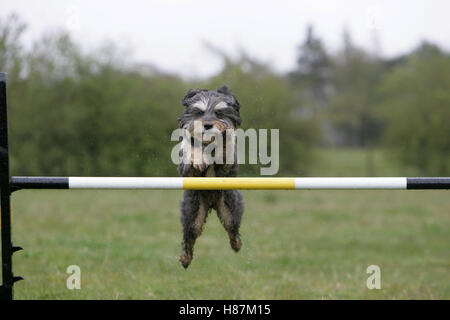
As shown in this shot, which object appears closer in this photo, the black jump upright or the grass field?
the black jump upright

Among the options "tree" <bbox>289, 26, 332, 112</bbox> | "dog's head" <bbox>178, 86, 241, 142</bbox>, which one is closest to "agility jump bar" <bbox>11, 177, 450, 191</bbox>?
"dog's head" <bbox>178, 86, 241, 142</bbox>

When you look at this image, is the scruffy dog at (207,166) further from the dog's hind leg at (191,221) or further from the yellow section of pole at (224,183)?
the yellow section of pole at (224,183)

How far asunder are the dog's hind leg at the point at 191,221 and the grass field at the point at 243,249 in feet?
1.11

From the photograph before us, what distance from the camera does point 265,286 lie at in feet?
15.9

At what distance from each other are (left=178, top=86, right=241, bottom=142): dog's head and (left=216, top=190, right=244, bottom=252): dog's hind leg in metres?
0.47

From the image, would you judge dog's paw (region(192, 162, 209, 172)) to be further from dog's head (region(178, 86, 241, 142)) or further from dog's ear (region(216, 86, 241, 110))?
dog's ear (region(216, 86, 241, 110))

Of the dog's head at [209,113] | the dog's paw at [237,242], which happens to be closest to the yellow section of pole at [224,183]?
the dog's head at [209,113]

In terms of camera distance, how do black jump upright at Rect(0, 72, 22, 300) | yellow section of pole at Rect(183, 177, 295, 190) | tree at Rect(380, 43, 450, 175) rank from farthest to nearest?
tree at Rect(380, 43, 450, 175) < black jump upright at Rect(0, 72, 22, 300) < yellow section of pole at Rect(183, 177, 295, 190)

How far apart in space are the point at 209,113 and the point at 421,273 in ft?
14.5

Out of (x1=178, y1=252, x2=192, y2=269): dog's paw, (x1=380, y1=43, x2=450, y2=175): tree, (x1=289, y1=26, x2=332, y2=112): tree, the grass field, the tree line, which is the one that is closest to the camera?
(x1=178, y1=252, x2=192, y2=269): dog's paw

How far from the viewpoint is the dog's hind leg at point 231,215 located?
3.10 m

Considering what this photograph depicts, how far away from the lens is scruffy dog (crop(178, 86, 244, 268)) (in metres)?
2.80

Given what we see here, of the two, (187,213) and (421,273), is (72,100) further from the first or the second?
(187,213)
